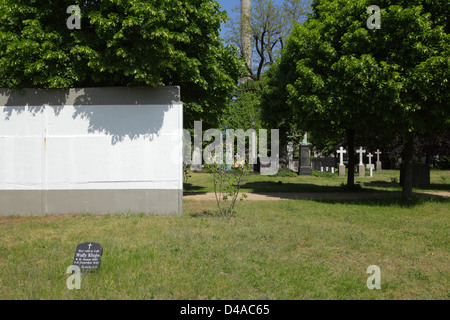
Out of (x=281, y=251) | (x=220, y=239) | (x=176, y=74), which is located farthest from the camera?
(x=176, y=74)

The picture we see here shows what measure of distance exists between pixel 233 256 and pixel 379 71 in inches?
311

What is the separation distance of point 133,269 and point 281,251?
2580 millimetres

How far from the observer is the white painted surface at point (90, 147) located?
1002cm

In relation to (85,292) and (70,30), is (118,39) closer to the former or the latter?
(70,30)

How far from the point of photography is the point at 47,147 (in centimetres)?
1004

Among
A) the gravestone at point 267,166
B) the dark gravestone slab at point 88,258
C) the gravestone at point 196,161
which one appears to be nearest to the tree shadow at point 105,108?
the dark gravestone slab at point 88,258

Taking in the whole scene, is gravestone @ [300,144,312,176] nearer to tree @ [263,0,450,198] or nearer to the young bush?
tree @ [263,0,450,198]

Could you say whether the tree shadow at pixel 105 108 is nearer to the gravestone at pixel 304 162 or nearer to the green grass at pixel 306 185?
the green grass at pixel 306 185

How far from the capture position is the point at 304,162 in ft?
98.0

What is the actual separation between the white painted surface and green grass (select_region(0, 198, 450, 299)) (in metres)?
1.08

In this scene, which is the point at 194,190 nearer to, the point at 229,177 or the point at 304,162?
the point at 229,177

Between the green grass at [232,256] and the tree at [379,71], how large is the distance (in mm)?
3337
